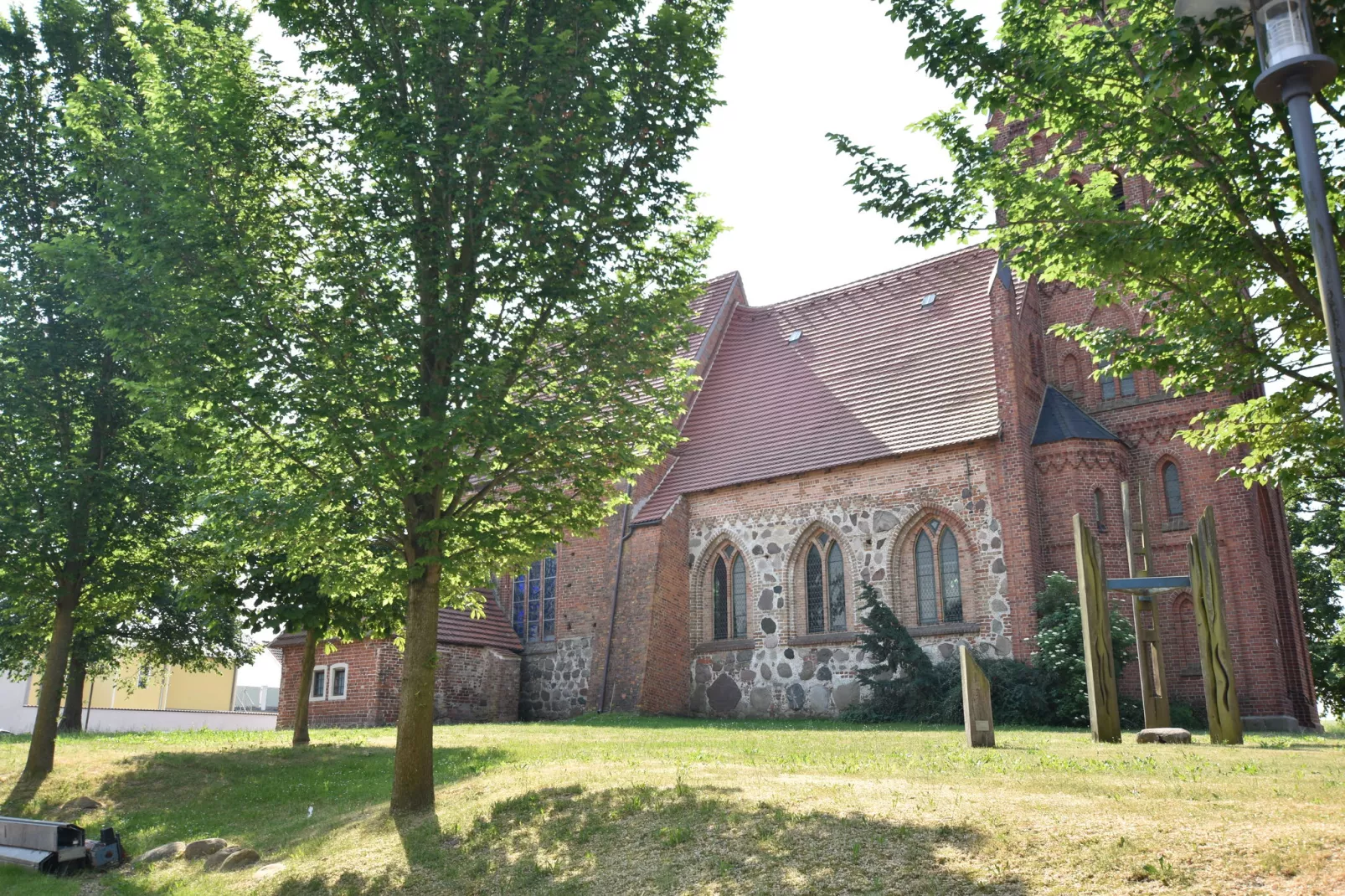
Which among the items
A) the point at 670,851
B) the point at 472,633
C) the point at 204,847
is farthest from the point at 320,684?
the point at 670,851

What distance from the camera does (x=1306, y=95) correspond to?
5.37 meters

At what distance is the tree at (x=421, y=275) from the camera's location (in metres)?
9.45

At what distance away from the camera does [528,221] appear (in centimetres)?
955

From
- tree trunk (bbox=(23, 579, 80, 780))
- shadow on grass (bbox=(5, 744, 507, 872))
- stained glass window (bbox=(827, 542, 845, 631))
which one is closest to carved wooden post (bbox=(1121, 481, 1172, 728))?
shadow on grass (bbox=(5, 744, 507, 872))

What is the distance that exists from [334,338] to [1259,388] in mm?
19429

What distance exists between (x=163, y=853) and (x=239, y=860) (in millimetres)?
1271

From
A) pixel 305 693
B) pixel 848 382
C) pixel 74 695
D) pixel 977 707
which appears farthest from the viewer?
pixel 74 695

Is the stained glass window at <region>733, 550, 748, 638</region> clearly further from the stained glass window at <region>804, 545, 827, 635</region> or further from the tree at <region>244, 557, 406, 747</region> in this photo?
the tree at <region>244, 557, 406, 747</region>

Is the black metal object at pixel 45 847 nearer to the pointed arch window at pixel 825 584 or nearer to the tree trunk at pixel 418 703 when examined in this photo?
the tree trunk at pixel 418 703

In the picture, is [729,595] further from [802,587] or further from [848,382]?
[848,382]

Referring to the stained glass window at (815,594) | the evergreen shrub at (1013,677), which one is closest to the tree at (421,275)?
the evergreen shrub at (1013,677)

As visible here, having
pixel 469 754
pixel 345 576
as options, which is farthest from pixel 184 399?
pixel 469 754

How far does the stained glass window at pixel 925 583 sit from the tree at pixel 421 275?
11931 millimetres

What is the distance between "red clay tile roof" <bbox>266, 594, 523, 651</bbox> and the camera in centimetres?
2456
